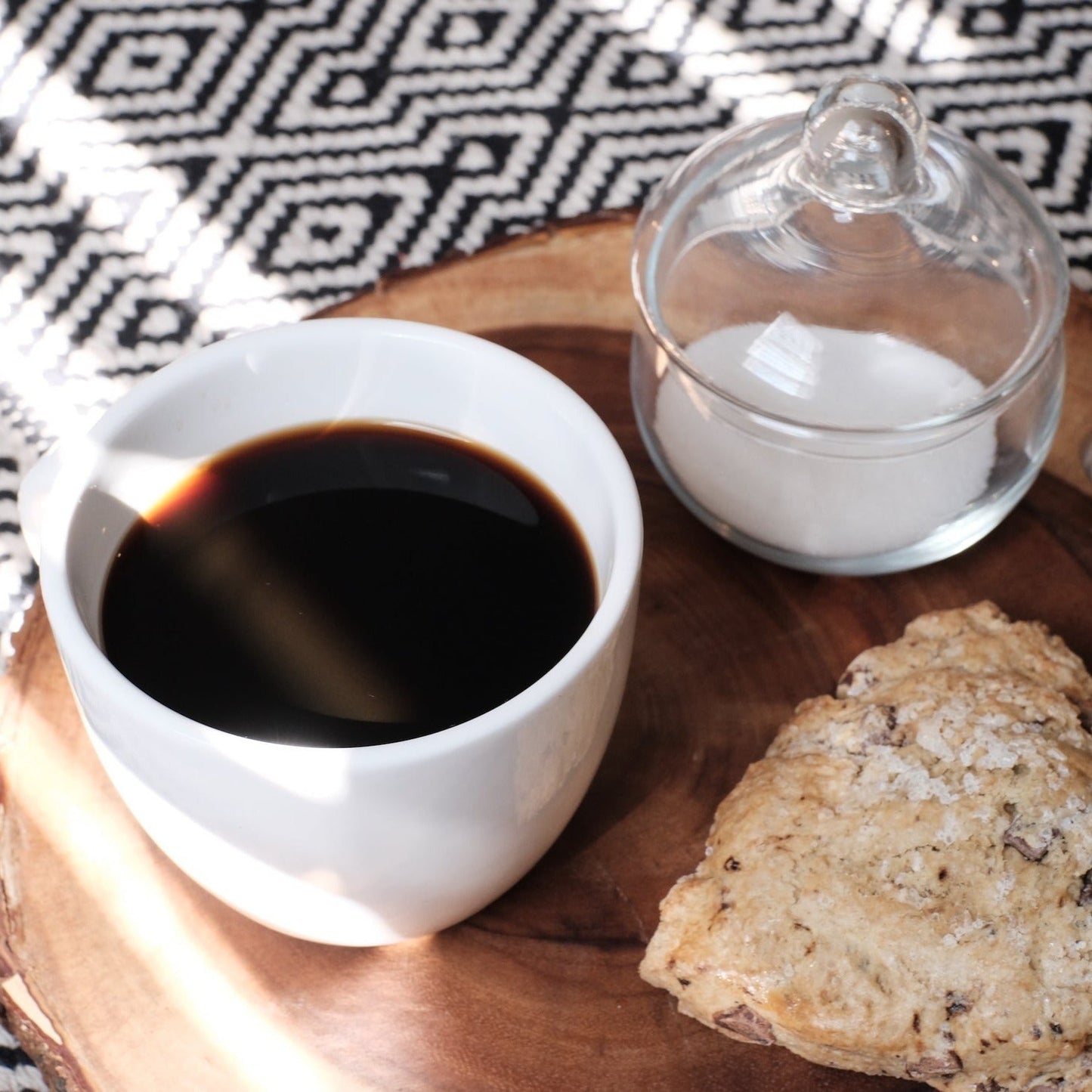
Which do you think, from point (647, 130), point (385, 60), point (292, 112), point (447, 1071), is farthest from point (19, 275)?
point (447, 1071)

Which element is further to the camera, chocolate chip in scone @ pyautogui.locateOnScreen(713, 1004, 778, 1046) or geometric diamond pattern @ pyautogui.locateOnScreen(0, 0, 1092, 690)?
geometric diamond pattern @ pyautogui.locateOnScreen(0, 0, 1092, 690)

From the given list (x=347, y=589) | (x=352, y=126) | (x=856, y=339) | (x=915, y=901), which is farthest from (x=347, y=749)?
(x=352, y=126)

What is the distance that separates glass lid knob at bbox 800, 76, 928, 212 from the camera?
2.39 feet

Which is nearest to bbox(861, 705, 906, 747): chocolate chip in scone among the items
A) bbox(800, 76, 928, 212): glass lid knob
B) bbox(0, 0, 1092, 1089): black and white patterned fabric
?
bbox(800, 76, 928, 212): glass lid knob

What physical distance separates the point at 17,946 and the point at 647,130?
1.04 metres

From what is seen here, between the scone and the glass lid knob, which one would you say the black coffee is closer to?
the scone

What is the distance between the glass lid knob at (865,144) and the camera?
729mm

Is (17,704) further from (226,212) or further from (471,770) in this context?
(226,212)

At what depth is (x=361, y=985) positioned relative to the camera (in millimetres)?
651

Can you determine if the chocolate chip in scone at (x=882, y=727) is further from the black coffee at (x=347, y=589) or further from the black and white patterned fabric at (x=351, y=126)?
the black and white patterned fabric at (x=351, y=126)

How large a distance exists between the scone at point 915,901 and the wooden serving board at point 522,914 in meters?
0.03

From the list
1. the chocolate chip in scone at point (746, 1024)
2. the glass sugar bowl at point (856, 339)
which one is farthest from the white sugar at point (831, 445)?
the chocolate chip in scone at point (746, 1024)

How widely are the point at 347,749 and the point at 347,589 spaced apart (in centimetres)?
14

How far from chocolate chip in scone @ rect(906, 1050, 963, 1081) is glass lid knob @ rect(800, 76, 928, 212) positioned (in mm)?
422
